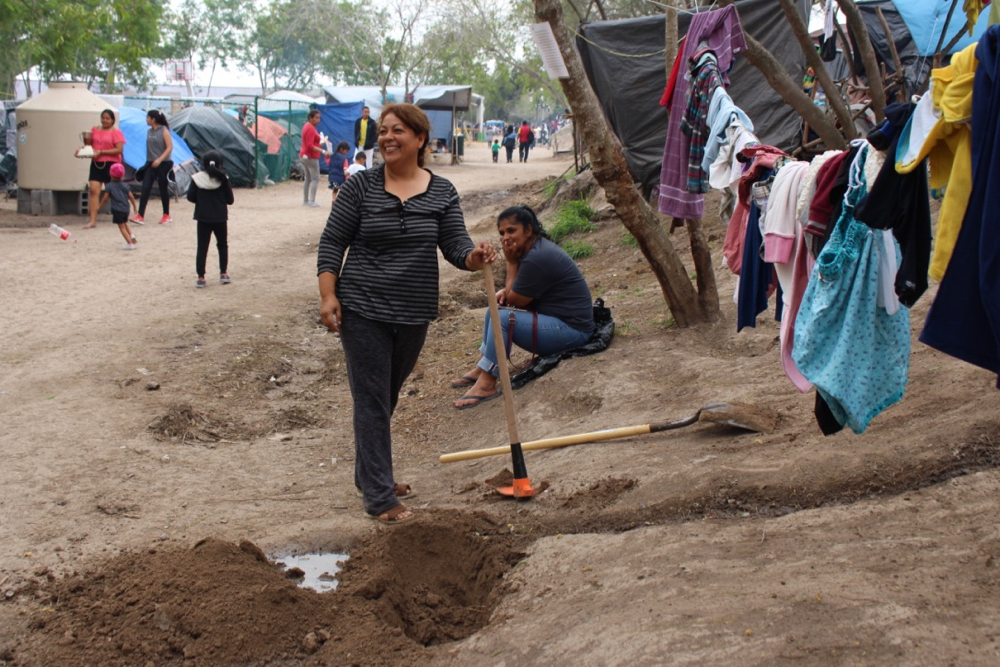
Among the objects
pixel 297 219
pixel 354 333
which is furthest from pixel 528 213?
pixel 297 219

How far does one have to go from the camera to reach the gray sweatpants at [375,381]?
410 cm

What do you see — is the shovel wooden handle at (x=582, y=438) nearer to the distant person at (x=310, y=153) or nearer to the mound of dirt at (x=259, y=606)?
the mound of dirt at (x=259, y=606)

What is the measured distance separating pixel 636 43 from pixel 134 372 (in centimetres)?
799

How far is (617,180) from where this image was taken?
6312 mm

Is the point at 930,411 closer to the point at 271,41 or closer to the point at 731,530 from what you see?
the point at 731,530

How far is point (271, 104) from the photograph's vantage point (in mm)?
25156

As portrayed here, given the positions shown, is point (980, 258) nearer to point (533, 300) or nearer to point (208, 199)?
point (533, 300)

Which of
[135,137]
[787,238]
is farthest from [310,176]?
[787,238]

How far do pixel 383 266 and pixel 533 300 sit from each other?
2450 mm

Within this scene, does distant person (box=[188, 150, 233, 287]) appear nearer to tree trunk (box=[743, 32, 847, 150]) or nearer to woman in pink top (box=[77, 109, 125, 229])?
woman in pink top (box=[77, 109, 125, 229])

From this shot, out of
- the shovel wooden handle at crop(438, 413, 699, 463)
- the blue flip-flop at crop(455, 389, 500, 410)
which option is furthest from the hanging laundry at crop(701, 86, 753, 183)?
the blue flip-flop at crop(455, 389, 500, 410)

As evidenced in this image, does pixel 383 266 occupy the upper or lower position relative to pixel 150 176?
lower

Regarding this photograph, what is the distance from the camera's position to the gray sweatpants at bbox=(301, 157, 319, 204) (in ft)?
57.4

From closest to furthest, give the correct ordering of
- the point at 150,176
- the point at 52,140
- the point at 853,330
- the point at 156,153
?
the point at 853,330
the point at 150,176
the point at 156,153
the point at 52,140
